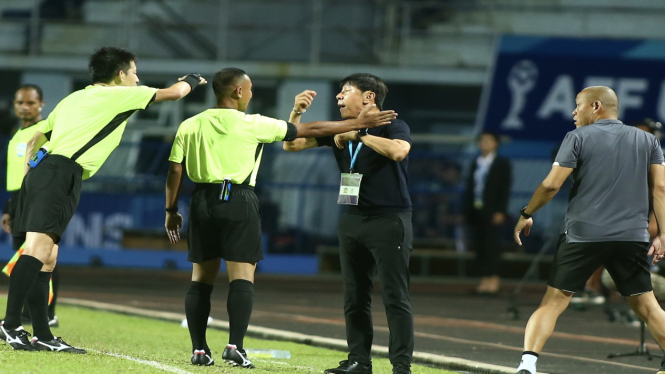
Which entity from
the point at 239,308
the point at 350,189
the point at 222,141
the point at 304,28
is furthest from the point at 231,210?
the point at 304,28

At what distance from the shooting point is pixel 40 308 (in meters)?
7.25

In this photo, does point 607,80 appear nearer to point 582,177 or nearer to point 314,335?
point 314,335

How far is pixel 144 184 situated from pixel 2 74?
29.8ft

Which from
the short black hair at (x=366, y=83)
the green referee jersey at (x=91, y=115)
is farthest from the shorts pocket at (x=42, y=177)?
the short black hair at (x=366, y=83)

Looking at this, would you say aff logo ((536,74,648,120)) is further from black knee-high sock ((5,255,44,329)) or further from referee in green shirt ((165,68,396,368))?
black knee-high sock ((5,255,44,329))

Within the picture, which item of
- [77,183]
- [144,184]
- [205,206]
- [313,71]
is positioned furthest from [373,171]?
[313,71]

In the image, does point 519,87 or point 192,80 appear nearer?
point 192,80

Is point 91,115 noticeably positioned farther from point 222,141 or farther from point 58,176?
point 222,141

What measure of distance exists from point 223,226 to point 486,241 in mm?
9801

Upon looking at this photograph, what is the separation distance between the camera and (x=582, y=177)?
7035 millimetres

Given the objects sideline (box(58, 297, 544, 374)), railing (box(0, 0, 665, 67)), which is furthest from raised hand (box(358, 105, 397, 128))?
railing (box(0, 0, 665, 67))

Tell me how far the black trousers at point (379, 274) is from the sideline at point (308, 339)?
50.3 inches

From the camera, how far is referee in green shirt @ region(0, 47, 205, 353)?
23.3ft

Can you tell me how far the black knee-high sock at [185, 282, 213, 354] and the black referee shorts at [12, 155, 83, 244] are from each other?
3.37 feet
